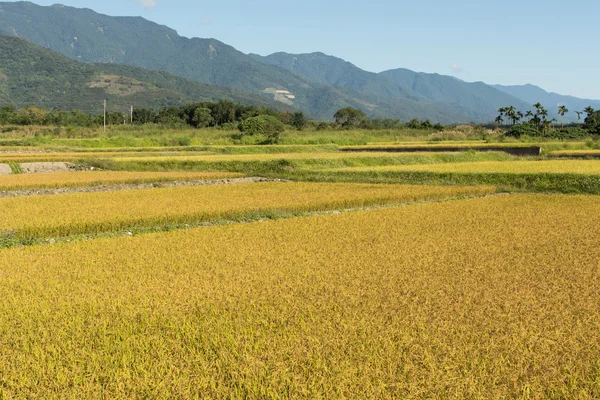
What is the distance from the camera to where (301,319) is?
581 centimetres

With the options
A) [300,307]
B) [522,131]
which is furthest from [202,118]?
[300,307]

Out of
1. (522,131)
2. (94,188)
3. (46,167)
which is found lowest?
(46,167)

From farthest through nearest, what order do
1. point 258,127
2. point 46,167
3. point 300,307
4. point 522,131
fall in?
point 522,131 → point 258,127 → point 46,167 → point 300,307

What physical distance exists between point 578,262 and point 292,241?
15.5 ft

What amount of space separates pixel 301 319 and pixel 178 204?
34.8 feet

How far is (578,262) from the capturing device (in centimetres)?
878

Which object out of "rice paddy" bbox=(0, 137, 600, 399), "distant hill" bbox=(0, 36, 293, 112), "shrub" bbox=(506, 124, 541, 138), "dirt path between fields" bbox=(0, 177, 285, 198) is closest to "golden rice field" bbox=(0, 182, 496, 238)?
"rice paddy" bbox=(0, 137, 600, 399)

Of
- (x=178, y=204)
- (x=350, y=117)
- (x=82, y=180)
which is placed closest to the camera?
(x=178, y=204)

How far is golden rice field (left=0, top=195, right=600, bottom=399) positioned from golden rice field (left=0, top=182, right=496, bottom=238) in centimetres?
242

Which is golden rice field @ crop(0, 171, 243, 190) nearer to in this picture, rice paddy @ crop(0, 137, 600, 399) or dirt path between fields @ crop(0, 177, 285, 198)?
dirt path between fields @ crop(0, 177, 285, 198)

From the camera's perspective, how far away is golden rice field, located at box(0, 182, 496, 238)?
40.8ft

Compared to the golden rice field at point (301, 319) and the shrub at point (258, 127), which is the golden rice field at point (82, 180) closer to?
the golden rice field at point (301, 319)

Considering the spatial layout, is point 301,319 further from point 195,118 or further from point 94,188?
point 195,118

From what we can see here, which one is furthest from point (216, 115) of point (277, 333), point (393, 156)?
point (277, 333)
